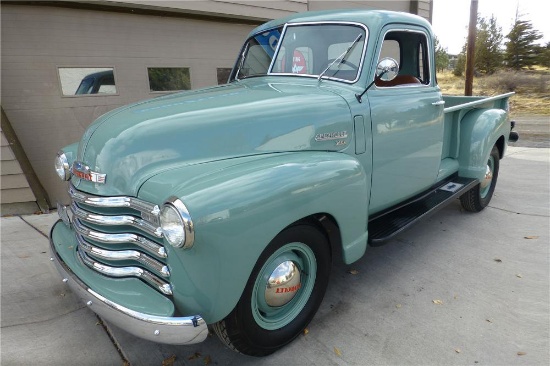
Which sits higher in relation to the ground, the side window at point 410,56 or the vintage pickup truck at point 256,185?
the side window at point 410,56

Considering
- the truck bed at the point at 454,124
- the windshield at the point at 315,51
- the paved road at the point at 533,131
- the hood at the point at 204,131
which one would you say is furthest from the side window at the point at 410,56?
the paved road at the point at 533,131

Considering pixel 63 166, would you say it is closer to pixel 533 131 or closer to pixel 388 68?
pixel 388 68

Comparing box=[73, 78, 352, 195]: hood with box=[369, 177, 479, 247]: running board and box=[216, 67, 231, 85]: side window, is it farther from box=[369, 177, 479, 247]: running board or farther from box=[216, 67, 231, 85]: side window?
box=[216, 67, 231, 85]: side window

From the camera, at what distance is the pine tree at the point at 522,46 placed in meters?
30.9

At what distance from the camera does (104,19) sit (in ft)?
17.5

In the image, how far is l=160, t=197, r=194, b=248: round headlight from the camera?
1588 millimetres

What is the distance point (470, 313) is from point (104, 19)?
18.9ft

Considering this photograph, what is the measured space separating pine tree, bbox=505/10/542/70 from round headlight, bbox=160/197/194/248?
123 feet

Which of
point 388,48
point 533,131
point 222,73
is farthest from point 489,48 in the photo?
point 388,48

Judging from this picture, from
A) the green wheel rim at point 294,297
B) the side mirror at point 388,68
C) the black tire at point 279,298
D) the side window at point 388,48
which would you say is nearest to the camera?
the black tire at point 279,298

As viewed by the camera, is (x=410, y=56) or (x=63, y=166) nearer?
(x=63, y=166)

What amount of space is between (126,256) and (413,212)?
2.37 metres

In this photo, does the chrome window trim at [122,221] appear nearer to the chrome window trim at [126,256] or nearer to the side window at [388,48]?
the chrome window trim at [126,256]

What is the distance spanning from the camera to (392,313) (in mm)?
2600
